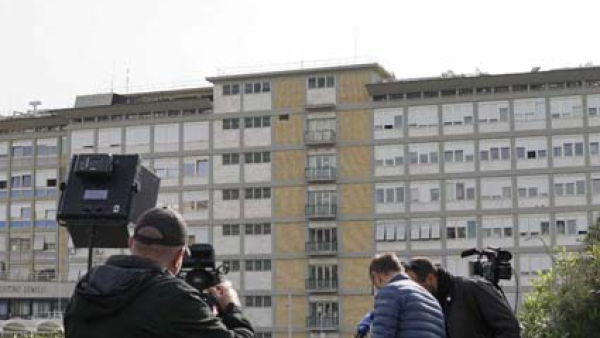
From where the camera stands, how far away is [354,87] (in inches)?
2618

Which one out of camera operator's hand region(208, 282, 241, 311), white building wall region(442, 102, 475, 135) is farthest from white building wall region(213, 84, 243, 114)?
camera operator's hand region(208, 282, 241, 311)

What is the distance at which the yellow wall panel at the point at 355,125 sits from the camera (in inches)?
2596

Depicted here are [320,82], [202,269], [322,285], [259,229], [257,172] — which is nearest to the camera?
[202,269]

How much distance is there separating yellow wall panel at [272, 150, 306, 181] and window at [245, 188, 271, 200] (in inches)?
41.4

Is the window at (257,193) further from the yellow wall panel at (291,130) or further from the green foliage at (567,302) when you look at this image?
the green foliage at (567,302)

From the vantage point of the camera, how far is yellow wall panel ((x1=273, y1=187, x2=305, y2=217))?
66.7m

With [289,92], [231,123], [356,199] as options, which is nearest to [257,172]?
[231,123]

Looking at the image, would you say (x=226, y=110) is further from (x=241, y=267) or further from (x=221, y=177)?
(x=241, y=267)

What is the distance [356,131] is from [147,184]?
5986 cm

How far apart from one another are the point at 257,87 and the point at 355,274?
45.4 ft

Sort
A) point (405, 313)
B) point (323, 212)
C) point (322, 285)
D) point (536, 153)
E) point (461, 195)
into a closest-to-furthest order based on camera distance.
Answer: point (405, 313)
point (536, 153)
point (461, 195)
point (322, 285)
point (323, 212)

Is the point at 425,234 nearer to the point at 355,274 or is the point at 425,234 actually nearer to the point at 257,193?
the point at 355,274

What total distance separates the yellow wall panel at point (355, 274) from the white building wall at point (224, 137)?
10705mm

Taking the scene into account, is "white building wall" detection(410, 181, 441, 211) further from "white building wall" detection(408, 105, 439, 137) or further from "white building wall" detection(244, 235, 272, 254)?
"white building wall" detection(244, 235, 272, 254)
